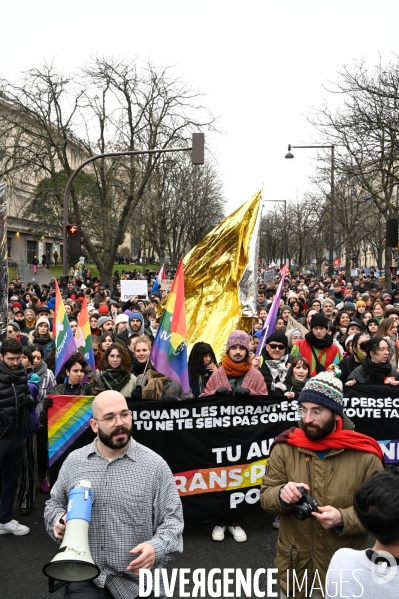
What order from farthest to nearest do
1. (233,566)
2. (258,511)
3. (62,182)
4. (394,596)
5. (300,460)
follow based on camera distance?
(62,182)
(258,511)
(233,566)
(300,460)
(394,596)

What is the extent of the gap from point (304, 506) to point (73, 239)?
1436cm

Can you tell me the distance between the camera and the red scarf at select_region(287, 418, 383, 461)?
9.18 ft

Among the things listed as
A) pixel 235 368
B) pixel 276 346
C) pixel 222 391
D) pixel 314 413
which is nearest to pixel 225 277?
pixel 276 346

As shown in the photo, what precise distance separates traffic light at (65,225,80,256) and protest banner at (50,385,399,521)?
37.7ft

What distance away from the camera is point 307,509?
261 centimetres

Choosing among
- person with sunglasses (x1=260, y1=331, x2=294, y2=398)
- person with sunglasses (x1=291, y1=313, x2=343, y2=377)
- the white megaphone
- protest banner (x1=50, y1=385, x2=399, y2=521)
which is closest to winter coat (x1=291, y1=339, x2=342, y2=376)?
person with sunglasses (x1=291, y1=313, x2=343, y2=377)

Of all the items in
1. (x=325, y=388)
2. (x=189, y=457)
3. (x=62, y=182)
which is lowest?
(x=189, y=457)

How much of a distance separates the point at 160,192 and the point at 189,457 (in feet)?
117

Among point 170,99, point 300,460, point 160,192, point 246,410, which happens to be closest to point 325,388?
point 300,460

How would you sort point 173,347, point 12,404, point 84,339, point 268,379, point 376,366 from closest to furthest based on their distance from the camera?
point 12,404 → point 173,347 → point 376,366 → point 268,379 → point 84,339

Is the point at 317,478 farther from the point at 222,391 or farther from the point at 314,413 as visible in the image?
the point at 222,391

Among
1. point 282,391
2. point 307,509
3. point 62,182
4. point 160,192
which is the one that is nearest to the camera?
point 307,509

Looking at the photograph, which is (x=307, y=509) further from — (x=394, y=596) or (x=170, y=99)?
(x=170, y=99)

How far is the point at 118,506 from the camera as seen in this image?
8.55 feet
